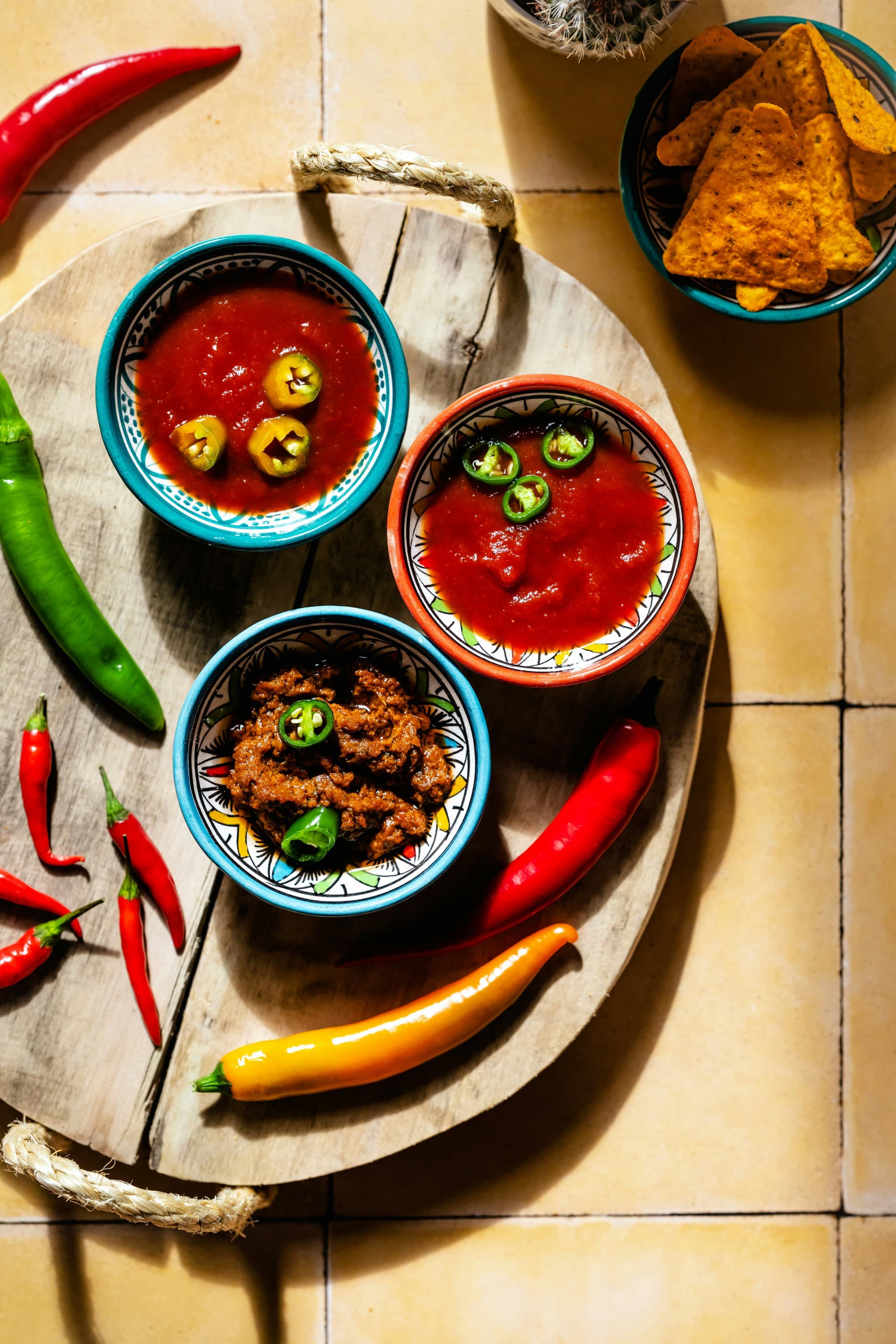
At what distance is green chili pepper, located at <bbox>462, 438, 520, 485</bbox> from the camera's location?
2322mm

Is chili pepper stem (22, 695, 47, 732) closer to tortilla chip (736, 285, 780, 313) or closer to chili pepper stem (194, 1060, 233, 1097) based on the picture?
chili pepper stem (194, 1060, 233, 1097)

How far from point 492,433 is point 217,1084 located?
5.45 feet

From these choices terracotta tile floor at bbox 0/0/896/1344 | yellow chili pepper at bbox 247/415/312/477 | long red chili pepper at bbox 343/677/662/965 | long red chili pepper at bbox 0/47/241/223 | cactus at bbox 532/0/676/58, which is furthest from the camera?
terracotta tile floor at bbox 0/0/896/1344

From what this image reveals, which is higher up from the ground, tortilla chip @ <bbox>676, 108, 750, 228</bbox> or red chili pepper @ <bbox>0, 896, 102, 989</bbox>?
tortilla chip @ <bbox>676, 108, 750, 228</bbox>

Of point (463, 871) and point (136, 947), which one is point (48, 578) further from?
point (463, 871)

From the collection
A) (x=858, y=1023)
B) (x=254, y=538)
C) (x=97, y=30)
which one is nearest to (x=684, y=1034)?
(x=858, y=1023)

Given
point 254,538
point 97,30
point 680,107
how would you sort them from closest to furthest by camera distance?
point 254,538 < point 680,107 < point 97,30

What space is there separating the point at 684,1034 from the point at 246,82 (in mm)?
3220

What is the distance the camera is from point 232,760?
2.30 m

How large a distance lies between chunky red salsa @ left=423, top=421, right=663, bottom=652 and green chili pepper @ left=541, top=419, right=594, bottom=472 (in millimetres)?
19

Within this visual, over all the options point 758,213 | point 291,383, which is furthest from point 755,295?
point 291,383

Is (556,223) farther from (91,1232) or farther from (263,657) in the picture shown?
(91,1232)

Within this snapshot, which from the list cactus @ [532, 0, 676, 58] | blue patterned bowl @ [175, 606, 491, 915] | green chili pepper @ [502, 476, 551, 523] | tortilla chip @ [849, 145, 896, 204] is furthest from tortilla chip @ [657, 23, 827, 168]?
blue patterned bowl @ [175, 606, 491, 915]

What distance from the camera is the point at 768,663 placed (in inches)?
123
